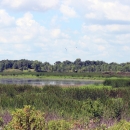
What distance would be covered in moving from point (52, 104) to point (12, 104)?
6.83 ft

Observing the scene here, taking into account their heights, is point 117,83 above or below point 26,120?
below

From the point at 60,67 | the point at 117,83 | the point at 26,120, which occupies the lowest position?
the point at 117,83

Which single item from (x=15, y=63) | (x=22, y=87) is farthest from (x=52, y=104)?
(x=15, y=63)

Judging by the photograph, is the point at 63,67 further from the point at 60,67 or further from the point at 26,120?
the point at 26,120

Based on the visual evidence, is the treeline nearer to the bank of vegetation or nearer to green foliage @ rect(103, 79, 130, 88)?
the bank of vegetation

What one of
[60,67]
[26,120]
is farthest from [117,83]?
[60,67]

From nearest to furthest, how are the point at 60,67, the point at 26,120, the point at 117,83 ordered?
the point at 26,120, the point at 117,83, the point at 60,67

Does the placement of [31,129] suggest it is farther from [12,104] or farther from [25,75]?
[25,75]

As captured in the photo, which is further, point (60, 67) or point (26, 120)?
point (60, 67)

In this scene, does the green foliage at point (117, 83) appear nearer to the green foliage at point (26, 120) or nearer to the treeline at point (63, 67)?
the green foliage at point (26, 120)

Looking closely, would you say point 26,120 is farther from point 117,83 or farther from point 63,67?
point 63,67

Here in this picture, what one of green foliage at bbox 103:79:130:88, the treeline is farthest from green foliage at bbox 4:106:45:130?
the treeline

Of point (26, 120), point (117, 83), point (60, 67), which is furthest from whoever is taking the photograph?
point (60, 67)

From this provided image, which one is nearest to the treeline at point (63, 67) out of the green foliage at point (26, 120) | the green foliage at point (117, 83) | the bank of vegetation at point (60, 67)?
the bank of vegetation at point (60, 67)
